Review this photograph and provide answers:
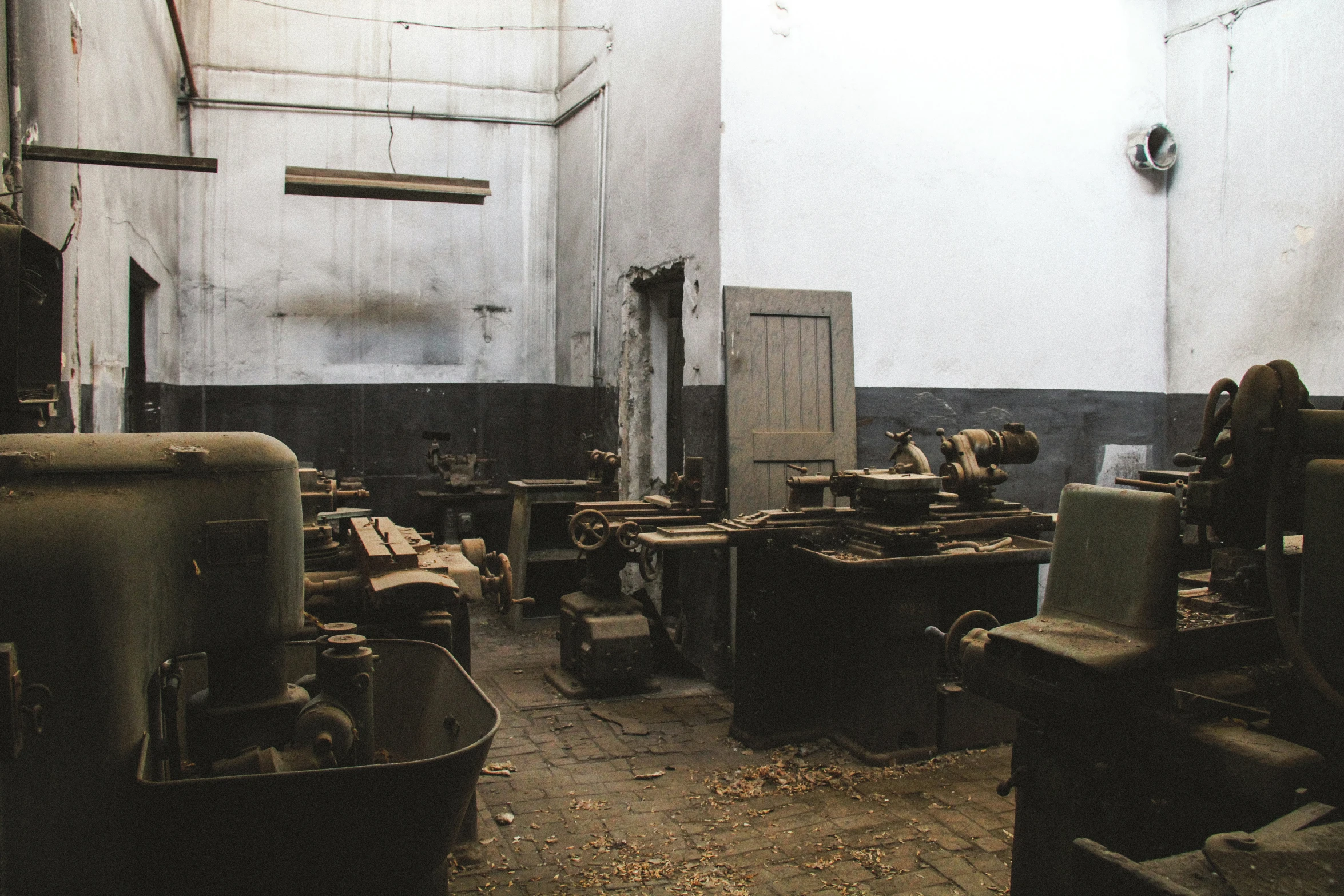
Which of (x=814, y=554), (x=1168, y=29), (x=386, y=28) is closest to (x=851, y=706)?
(x=814, y=554)

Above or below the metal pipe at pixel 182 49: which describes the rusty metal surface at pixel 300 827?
below

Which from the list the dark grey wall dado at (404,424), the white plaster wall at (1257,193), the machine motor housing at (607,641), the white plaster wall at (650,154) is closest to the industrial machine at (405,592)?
the machine motor housing at (607,641)

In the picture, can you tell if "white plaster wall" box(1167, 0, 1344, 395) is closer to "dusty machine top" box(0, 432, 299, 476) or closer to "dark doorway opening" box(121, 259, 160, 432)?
"dusty machine top" box(0, 432, 299, 476)

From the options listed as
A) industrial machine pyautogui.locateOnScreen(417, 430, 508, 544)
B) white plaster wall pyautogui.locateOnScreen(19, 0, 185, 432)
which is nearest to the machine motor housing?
industrial machine pyautogui.locateOnScreen(417, 430, 508, 544)

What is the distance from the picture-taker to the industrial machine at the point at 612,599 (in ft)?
14.7

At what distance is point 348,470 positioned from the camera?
729 cm

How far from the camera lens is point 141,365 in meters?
6.16

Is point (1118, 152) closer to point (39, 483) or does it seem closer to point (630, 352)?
point (630, 352)

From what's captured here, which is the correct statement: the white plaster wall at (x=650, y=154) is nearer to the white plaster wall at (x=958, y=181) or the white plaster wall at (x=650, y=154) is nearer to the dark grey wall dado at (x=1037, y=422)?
the white plaster wall at (x=958, y=181)

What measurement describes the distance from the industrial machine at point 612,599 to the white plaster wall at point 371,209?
3274mm

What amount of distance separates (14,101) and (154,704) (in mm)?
2669

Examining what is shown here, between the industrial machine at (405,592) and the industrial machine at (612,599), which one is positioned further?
the industrial machine at (612,599)

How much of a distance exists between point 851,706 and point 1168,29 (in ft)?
15.6

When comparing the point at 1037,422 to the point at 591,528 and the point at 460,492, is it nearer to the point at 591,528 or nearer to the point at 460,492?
the point at 591,528
